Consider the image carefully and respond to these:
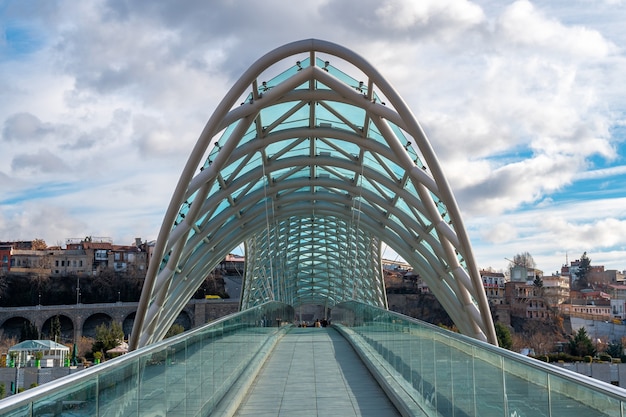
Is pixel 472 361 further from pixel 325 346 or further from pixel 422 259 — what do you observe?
pixel 422 259

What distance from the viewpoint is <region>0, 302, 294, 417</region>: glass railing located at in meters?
4.03

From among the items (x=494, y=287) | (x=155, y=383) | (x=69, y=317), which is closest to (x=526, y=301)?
(x=494, y=287)

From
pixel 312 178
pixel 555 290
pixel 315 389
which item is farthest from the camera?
pixel 555 290

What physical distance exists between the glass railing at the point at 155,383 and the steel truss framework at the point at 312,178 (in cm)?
1218

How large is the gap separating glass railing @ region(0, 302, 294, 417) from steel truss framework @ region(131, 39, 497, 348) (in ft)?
40.0

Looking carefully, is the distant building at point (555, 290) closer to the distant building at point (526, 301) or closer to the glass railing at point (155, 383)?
the distant building at point (526, 301)

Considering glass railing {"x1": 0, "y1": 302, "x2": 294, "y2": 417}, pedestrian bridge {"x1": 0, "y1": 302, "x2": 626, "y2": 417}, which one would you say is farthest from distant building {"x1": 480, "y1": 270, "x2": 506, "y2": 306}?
glass railing {"x1": 0, "y1": 302, "x2": 294, "y2": 417}

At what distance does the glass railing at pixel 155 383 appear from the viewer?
13.2 ft

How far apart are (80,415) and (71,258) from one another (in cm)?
14119

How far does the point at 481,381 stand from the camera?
6953mm

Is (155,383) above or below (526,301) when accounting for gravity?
above

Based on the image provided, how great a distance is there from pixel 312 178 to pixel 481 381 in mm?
30908

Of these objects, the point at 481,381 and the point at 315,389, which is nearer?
the point at 481,381

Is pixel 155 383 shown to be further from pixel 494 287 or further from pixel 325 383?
pixel 494 287
